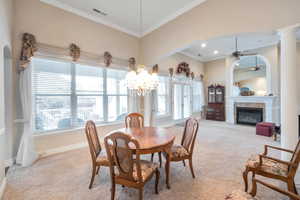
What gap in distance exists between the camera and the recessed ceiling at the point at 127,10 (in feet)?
12.0

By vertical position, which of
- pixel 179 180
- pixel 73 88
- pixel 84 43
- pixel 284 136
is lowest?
pixel 179 180

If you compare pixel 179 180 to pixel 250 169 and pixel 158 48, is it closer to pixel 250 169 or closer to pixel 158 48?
pixel 250 169

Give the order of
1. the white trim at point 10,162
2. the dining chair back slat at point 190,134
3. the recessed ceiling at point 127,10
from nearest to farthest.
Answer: the dining chair back slat at point 190,134, the white trim at point 10,162, the recessed ceiling at point 127,10

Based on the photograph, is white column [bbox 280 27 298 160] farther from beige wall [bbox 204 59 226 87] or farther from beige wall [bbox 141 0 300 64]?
beige wall [bbox 204 59 226 87]

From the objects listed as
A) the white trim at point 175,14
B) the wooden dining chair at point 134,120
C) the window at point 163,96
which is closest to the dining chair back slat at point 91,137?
the wooden dining chair at point 134,120

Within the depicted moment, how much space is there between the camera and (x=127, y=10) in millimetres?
3982

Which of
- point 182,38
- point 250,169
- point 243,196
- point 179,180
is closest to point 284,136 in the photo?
point 250,169

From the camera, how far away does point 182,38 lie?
4109 mm

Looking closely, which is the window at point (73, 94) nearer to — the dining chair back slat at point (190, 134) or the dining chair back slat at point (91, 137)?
the dining chair back slat at point (91, 137)

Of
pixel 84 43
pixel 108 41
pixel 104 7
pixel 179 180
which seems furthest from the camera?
pixel 108 41

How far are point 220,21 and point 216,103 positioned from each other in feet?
18.7

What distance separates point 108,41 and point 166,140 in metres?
3.73

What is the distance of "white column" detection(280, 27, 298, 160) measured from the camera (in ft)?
7.91

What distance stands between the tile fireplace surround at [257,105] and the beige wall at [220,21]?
481 centimetres
